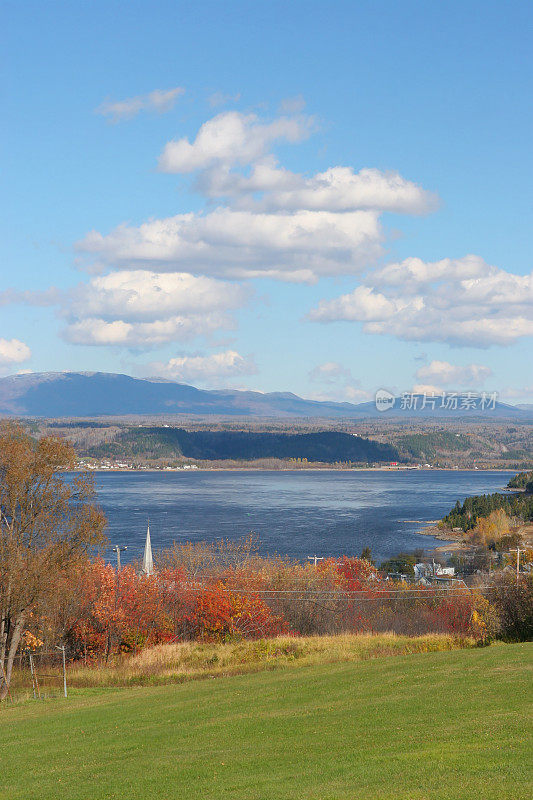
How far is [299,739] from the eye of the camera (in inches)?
512

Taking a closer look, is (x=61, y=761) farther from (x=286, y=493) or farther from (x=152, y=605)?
(x=286, y=493)

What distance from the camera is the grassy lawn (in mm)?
9977

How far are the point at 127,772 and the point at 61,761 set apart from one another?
2.05 m

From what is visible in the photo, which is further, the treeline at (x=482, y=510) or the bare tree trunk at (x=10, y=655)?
the treeline at (x=482, y=510)

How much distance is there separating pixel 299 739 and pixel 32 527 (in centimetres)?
1556

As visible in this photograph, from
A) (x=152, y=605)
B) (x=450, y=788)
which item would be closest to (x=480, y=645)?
(x=152, y=605)

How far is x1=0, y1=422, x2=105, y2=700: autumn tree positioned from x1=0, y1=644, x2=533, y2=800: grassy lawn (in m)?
4.01

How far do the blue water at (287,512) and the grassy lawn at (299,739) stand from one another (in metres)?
54.8

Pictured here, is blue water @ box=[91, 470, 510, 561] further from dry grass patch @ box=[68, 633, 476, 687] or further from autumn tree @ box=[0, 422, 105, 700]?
→ autumn tree @ box=[0, 422, 105, 700]

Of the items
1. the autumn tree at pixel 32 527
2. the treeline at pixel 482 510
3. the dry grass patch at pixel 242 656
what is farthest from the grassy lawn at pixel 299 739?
the treeline at pixel 482 510

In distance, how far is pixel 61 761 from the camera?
44.3 ft

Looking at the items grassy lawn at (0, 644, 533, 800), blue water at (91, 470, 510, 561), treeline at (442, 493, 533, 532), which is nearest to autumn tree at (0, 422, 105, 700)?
grassy lawn at (0, 644, 533, 800)

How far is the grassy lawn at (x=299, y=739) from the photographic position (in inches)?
393

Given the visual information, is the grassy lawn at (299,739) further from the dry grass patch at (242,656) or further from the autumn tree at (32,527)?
the dry grass patch at (242,656)
